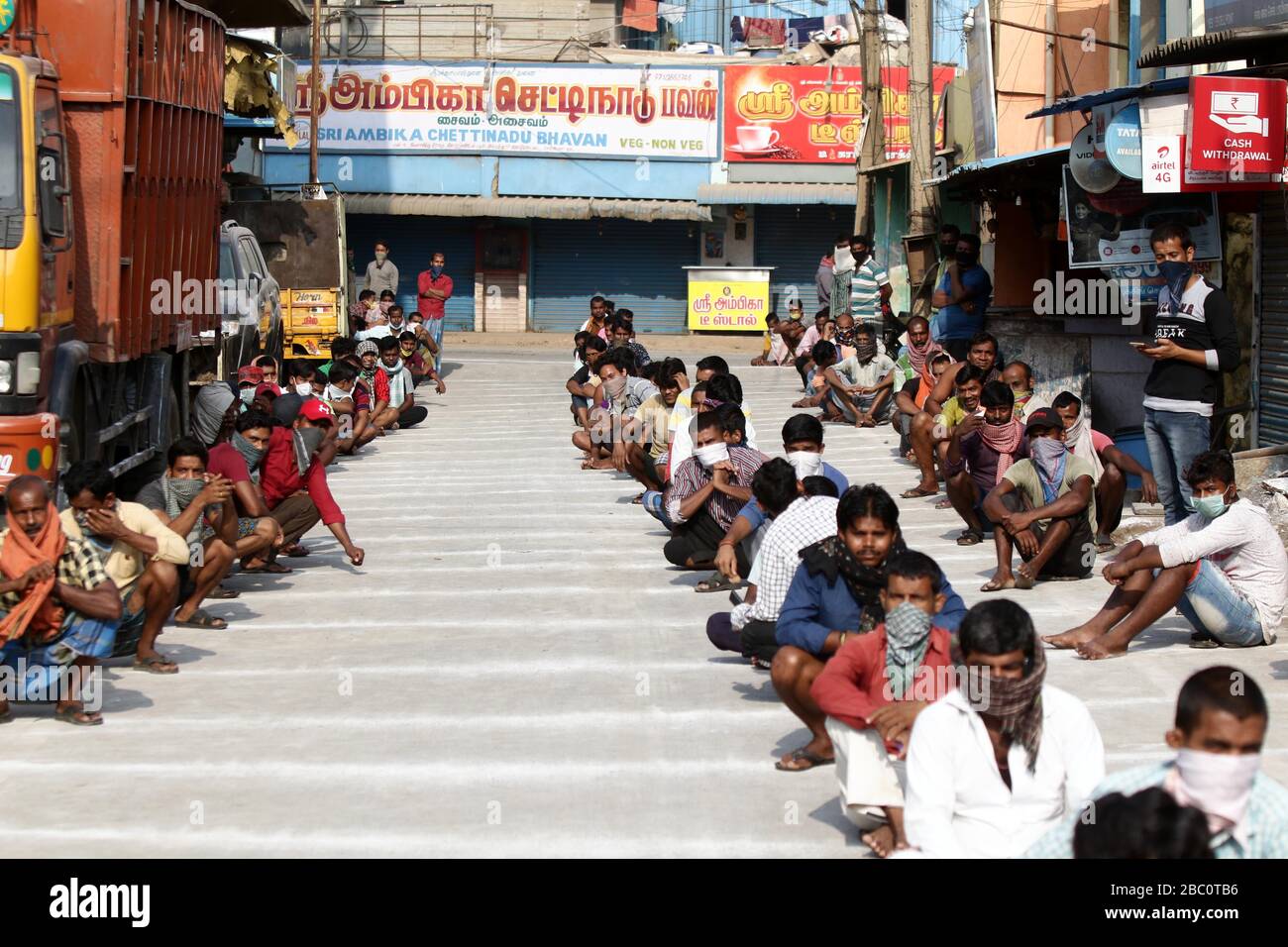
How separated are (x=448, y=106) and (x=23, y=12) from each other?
24.8 meters

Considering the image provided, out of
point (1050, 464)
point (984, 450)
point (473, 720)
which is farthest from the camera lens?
point (984, 450)

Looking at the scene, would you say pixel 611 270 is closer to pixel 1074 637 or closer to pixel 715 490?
pixel 715 490

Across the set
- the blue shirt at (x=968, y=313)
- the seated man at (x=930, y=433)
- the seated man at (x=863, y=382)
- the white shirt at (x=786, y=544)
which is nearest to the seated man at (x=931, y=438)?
the seated man at (x=930, y=433)

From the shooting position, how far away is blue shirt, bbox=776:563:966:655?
6.84 m

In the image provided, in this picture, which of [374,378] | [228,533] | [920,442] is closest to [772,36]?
[374,378]

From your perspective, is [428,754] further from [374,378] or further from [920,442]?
[374,378]

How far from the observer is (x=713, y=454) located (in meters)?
10.9

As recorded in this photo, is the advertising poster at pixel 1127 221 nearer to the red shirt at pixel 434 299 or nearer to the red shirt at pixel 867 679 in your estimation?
the red shirt at pixel 867 679

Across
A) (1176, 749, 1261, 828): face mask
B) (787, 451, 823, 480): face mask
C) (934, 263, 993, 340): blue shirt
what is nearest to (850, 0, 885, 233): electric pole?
(934, 263, 993, 340): blue shirt

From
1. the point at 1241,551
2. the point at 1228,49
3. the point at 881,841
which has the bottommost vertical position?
the point at 881,841

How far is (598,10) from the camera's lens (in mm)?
40406

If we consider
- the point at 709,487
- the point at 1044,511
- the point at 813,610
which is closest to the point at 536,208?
the point at 709,487

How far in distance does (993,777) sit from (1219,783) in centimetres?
96

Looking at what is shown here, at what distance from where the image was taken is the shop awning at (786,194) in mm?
35469
